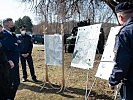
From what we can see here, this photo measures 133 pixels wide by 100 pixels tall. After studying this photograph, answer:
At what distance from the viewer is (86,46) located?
7965 millimetres

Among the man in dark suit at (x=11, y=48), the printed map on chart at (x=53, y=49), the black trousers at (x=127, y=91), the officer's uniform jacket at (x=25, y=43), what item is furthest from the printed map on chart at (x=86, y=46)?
the black trousers at (x=127, y=91)

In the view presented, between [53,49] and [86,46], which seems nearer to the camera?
[86,46]

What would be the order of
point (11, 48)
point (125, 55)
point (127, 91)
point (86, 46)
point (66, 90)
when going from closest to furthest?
point (125, 55) < point (127, 91) < point (11, 48) < point (86, 46) < point (66, 90)

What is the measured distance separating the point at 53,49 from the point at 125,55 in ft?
19.7

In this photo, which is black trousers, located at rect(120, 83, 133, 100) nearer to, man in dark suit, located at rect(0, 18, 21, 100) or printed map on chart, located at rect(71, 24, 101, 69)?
printed map on chart, located at rect(71, 24, 101, 69)

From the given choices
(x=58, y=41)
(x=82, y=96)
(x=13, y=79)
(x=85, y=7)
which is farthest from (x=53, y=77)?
(x=85, y=7)

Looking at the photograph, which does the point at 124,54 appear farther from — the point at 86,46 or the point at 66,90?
the point at 66,90

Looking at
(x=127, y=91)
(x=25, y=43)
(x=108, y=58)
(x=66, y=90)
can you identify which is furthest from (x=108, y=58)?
(x=25, y=43)

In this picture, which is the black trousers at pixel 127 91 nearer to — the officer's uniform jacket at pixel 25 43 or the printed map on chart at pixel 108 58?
the printed map on chart at pixel 108 58

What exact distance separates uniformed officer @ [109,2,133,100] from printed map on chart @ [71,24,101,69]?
338cm

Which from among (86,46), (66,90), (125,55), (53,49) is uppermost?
(125,55)

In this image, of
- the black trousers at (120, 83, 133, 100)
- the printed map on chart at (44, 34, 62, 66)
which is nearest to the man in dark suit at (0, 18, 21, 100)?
the printed map on chart at (44, 34, 62, 66)

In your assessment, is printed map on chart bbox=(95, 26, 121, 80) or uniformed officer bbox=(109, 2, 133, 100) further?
printed map on chart bbox=(95, 26, 121, 80)

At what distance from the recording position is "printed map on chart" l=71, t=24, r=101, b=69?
765 cm
